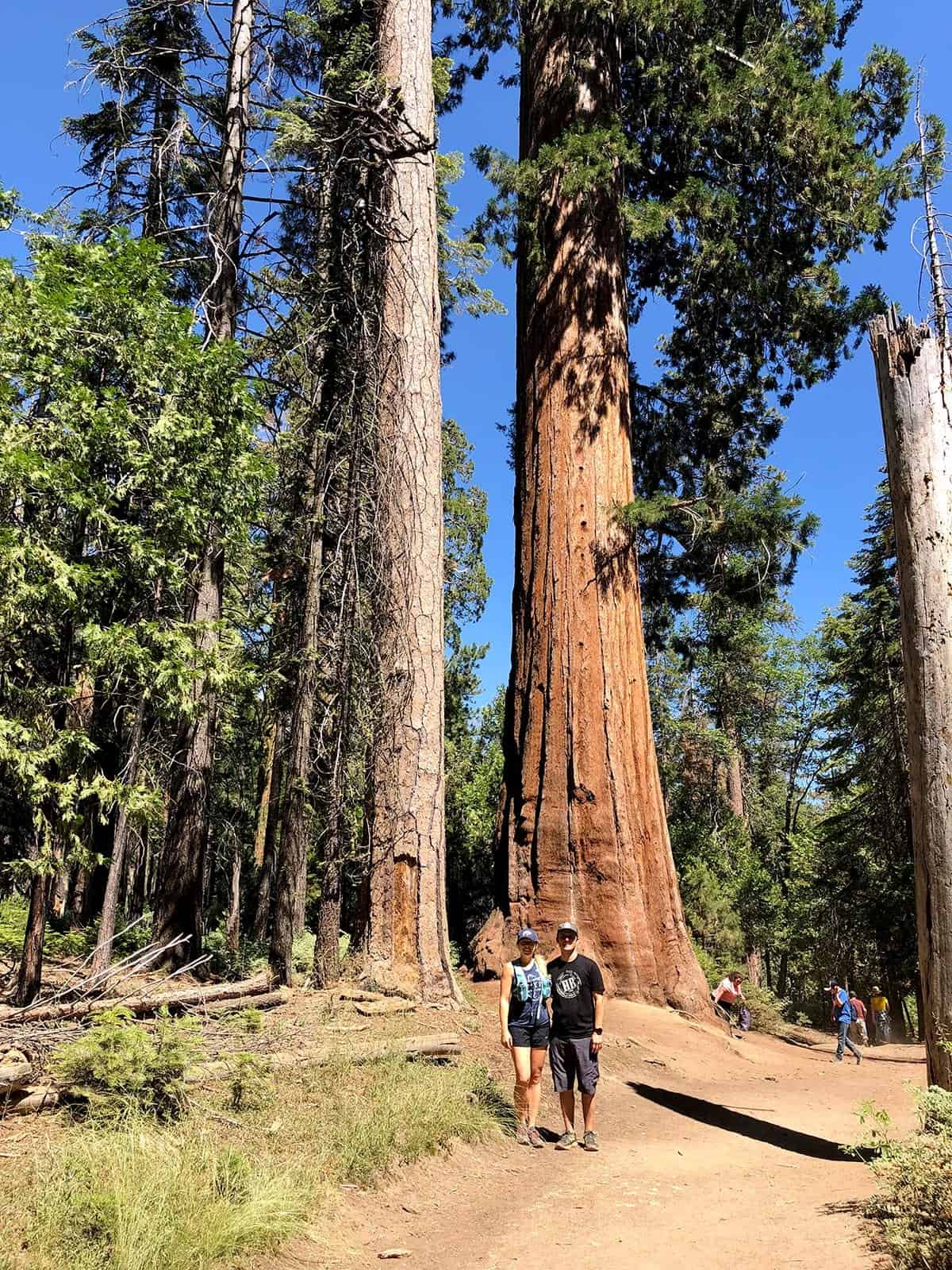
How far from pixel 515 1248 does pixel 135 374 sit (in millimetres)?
6900

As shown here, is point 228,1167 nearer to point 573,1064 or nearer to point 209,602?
point 573,1064

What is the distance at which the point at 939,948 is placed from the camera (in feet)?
18.1

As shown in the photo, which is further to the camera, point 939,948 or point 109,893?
point 109,893

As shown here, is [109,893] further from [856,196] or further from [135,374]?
[856,196]

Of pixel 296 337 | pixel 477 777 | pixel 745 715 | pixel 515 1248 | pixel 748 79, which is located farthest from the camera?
pixel 745 715

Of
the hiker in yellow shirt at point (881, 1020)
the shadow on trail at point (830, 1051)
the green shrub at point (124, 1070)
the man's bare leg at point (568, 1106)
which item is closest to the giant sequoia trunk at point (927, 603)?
the man's bare leg at point (568, 1106)

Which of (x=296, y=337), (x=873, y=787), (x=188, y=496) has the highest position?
(x=296, y=337)

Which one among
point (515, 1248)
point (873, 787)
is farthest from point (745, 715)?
point (515, 1248)

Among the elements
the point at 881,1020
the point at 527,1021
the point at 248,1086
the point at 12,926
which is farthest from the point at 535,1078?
the point at 881,1020

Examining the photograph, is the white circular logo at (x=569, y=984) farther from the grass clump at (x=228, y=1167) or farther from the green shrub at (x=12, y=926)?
the green shrub at (x=12, y=926)

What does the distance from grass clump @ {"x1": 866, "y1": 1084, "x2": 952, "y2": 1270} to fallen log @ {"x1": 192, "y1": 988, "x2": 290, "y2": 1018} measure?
4.11m

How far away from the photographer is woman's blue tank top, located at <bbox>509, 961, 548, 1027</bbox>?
621cm

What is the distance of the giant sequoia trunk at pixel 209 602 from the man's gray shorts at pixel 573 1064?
576 cm

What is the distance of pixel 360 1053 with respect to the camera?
20.4ft
